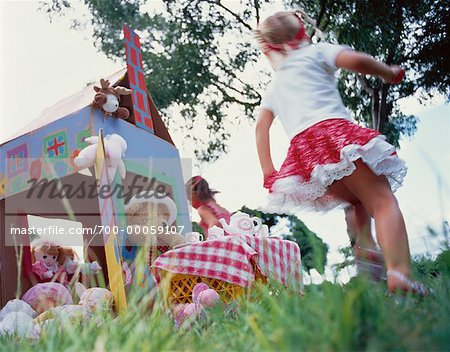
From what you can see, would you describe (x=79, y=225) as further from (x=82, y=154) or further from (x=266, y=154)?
(x=266, y=154)

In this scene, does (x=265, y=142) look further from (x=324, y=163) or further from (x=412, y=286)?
(x=412, y=286)

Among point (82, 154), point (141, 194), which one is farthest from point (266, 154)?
point (141, 194)

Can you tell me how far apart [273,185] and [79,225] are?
2.34 meters

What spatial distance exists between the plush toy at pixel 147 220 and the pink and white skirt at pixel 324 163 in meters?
1.05

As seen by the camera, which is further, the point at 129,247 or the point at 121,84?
→ the point at 121,84

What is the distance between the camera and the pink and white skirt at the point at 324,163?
1.87 metres

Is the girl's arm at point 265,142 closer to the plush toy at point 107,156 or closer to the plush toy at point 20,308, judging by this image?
the plush toy at point 107,156

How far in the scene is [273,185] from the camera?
2.17 m

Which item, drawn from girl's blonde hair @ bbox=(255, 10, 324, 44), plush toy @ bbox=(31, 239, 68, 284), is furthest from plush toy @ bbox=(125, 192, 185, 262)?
girl's blonde hair @ bbox=(255, 10, 324, 44)

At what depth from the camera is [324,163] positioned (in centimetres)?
196

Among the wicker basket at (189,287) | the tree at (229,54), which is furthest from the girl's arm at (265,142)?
the tree at (229,54)

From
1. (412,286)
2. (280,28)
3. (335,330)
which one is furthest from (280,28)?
(335,330)

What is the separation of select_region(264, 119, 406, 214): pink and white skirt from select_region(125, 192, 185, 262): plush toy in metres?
1.05

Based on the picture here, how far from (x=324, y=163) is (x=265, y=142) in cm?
38
